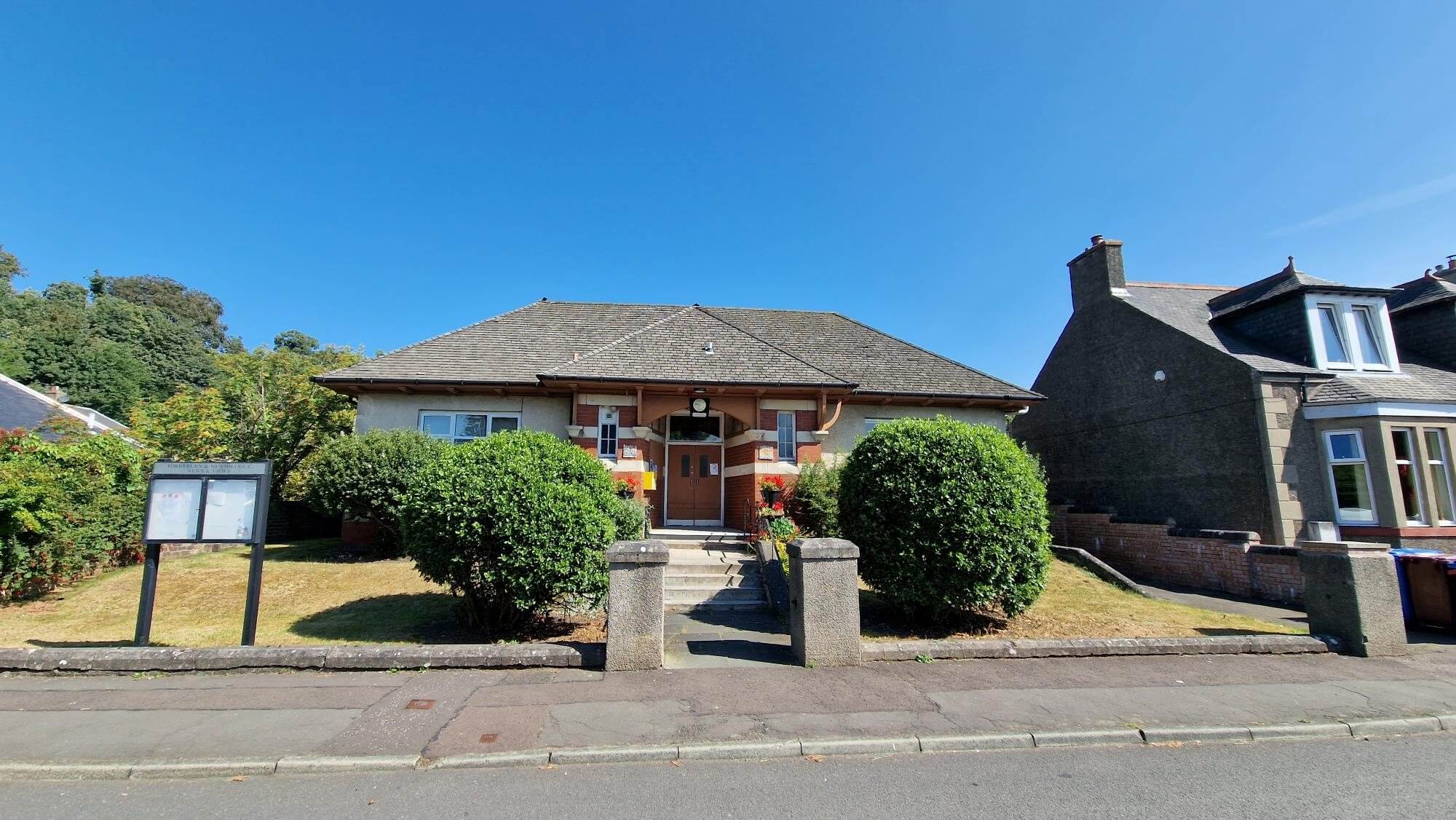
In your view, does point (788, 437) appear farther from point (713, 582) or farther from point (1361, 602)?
point (1361, 602)

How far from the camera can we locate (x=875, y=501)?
27.6 ft

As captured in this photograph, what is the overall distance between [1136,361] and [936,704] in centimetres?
1552

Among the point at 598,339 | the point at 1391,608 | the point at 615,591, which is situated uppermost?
the point at 598,339

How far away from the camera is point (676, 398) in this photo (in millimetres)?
14586

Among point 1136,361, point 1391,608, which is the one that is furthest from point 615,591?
point 1136,361

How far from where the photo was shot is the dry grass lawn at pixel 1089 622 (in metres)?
8.38

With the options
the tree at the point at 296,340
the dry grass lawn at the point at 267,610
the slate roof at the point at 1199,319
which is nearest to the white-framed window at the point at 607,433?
the dry grass lawn at the point at 267,610

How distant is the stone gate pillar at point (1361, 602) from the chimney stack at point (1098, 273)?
12.4 meters

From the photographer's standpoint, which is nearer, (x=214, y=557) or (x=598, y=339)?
(x=214, y=557)

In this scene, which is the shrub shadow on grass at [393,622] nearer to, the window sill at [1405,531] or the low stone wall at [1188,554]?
the low stone wall at [1188,554]

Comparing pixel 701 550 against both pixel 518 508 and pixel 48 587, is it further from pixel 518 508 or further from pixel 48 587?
pixel 48 587

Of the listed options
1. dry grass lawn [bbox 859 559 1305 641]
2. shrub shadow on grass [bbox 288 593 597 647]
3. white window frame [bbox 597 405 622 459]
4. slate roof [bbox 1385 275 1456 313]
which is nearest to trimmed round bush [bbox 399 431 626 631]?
shrub shadow on grass [bbox 288 593 597 647]

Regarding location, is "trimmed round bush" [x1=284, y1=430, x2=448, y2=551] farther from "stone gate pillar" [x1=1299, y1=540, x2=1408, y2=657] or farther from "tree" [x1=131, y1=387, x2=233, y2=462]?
"stone gate pillar" [x1=1299, y1=540, x2=1408, y2=657]

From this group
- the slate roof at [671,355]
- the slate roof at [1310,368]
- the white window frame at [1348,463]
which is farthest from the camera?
the slate roof at [671,355]
